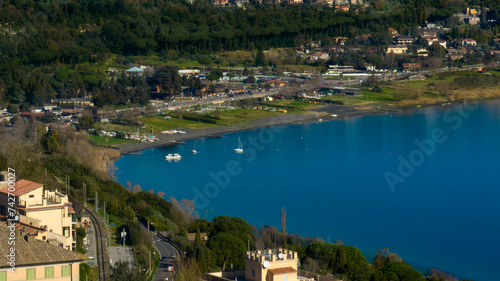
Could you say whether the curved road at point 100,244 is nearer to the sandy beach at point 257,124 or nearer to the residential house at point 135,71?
the sandy beach at point 257,124

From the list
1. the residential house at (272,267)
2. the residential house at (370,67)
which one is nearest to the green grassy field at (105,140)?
the residential house at (272,267)

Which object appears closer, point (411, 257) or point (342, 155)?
point (411, 257)

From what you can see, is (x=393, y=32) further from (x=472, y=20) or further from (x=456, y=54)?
(x=472, y=20)

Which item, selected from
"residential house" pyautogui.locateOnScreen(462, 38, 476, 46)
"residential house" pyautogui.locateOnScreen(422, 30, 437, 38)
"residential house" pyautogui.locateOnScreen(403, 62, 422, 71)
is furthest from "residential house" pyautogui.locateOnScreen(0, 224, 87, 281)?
"residential house" pyautogui.locateOnScreen(462, 38, 476, 46)

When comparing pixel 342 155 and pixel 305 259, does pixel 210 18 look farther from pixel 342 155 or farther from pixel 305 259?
pixel 305 259

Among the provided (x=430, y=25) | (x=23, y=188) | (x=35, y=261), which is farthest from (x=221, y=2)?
(x=35, y=261)

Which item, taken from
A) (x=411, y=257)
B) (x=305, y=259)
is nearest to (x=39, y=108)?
(x=411, y=257)
